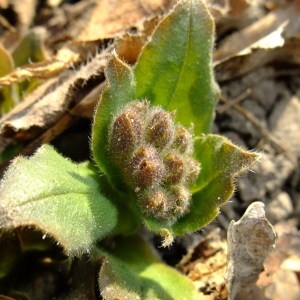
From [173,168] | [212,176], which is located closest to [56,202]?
[173,168]

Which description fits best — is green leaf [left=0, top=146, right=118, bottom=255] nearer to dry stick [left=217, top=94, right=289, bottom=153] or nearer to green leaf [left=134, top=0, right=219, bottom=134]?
green leaf [left=134, top=0, right=219, bottom=134]

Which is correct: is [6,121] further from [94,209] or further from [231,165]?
[231,165]

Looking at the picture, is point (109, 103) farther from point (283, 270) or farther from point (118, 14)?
point (283, 270)

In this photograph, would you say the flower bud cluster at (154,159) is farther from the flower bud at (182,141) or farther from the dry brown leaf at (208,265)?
the dry brown leaf at (208,265)

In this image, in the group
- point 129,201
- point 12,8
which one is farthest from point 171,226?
point 12,8

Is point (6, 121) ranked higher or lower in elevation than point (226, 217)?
higher

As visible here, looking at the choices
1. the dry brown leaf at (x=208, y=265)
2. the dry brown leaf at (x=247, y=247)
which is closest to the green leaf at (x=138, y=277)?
the dry brown leaf at (x=208, y=265)

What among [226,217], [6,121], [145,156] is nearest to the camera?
[145,156]

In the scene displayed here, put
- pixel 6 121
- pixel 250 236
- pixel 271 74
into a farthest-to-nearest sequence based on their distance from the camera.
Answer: pixel 271 74
pixel 6 121
pixel 250 236
